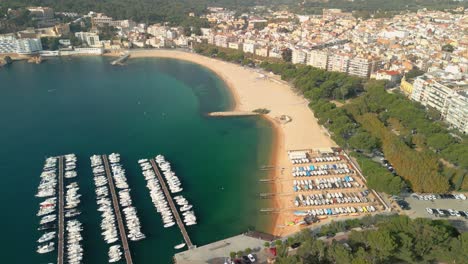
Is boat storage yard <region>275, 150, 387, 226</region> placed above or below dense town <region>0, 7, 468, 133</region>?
below

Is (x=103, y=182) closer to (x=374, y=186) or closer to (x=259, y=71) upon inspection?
(x=374, y=186)

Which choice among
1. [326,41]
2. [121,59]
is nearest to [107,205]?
[121,59]

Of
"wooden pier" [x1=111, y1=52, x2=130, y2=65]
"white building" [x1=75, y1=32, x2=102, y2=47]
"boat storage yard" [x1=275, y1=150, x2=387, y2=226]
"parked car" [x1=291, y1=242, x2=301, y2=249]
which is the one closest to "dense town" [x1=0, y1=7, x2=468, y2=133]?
"white building" [x1=75, y1=32, x2=102, y2=47]

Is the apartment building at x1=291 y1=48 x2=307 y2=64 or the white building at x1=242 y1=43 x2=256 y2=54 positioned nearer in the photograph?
the apartment building at x1=291 y1=48 x2=307 y2=64

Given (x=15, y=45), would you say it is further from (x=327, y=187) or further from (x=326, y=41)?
(x=327, y=187)

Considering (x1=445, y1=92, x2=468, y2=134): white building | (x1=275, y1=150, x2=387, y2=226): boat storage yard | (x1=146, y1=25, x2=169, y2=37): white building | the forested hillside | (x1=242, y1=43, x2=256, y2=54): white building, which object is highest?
the forested hillside

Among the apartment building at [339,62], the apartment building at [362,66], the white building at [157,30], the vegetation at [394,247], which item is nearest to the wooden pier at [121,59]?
the white building at [157,30]

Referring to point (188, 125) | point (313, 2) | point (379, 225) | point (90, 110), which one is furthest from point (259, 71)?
point (313, 2)

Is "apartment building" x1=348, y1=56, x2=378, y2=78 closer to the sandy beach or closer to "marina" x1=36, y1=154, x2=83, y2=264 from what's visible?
the sandy beach
